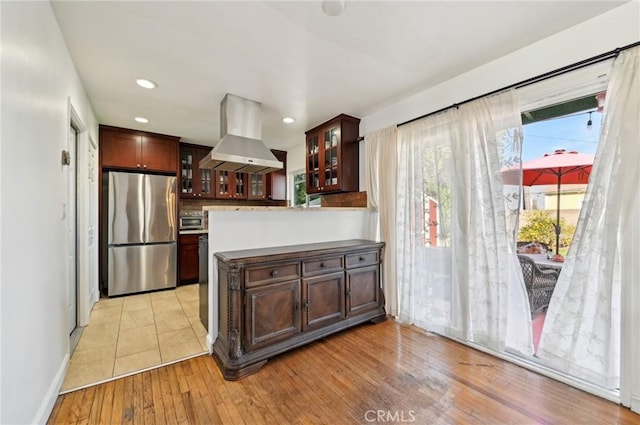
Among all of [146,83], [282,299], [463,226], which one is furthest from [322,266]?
[146,83]

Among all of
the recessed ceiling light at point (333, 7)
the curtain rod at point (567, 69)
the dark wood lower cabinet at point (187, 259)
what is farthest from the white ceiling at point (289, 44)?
the dark wood lower cabinet at point (187, 259)

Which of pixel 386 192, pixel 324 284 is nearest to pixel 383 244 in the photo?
pixel 386 192

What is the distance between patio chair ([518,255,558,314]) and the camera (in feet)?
6.86

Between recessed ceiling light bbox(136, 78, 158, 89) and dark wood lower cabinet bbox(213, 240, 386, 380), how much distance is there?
1.84 m

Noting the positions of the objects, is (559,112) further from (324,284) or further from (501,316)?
(324,284)

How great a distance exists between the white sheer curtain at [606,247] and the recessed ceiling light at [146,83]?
3642mm

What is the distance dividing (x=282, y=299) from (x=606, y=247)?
7.47 ft

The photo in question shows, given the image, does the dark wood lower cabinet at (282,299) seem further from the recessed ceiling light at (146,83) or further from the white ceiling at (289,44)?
the recessed ceiling light at (146,83)

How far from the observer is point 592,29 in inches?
70.1

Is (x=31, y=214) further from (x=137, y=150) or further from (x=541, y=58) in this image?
(x=541, y=58)

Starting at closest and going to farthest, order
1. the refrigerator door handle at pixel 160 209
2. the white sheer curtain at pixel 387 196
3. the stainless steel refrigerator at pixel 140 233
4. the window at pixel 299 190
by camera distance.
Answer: the white sheer curtain at pixel 387 196 → the stainless steel refrigerator at pixel 140 233 → the refrigerator door handle at pixel 160 209 → the window at pixel 299 190

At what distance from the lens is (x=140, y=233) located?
400 cm

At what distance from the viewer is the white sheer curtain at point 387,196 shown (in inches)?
119

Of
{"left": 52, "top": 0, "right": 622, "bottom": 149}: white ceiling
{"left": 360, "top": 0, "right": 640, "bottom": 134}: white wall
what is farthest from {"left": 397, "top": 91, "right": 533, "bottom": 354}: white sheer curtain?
{"left": 52, "top": 0, "right": 622, "bottom": 149}: white ceiling
